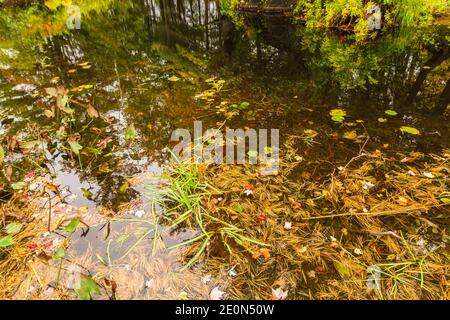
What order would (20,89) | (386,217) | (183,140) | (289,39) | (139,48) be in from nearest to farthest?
(386,217) → (183,140) → (20,89) → (139,48) → (289,39)

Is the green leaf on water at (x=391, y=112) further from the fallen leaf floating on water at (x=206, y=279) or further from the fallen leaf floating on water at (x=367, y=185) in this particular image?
the fallen leaf floating on water at (x=206, y=279)

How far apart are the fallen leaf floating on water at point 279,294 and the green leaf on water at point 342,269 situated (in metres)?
0.44

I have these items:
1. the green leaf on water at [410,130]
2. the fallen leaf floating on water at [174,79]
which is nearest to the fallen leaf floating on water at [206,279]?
the green leaf on water at [410,130]

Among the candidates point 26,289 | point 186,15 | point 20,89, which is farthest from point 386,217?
point 186,15

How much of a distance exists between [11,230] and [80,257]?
596mm

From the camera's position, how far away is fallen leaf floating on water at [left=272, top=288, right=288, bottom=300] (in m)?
1.88

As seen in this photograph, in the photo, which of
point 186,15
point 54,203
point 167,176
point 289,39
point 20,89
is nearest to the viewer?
point 54,203

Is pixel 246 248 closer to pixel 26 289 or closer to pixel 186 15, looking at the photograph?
pixel 26 289

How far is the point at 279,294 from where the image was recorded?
1.89 m

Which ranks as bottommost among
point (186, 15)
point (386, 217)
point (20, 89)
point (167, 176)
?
point (386, 217)

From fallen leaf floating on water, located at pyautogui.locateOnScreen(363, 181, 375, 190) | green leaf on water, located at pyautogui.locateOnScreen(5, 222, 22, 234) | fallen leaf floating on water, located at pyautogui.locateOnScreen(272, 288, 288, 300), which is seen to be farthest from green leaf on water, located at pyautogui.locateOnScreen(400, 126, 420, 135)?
green leaf on water, located at pyautogui.locateOnScreen(5, 222, 22, 234)

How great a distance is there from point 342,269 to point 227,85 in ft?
12.0

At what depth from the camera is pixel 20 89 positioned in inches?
195

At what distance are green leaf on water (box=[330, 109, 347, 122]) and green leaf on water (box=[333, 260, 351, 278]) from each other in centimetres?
226
